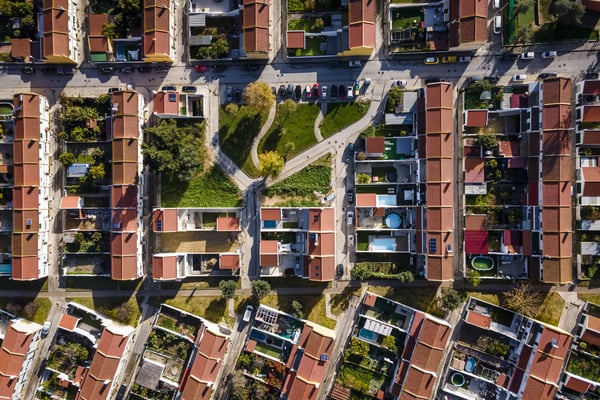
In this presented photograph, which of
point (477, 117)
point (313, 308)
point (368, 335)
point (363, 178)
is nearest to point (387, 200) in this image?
point (363, 178)

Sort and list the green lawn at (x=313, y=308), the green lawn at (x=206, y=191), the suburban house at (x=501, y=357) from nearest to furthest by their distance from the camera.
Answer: the suburban house at (x=501, y=357) → the green lawn at (x=206, y=191) → the green lawn at (x=313, y=308)

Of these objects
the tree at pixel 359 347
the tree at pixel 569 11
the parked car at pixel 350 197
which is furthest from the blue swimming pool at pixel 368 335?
the tree at pixel 569 11

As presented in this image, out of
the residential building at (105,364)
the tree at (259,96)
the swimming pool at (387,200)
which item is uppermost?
the tree at (259,96)

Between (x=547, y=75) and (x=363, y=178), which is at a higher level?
(x=547, y=75)

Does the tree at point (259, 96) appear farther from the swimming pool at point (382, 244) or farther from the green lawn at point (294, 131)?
the swimming pool at point (382, 244)

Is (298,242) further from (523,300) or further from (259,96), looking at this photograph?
(523,300)
